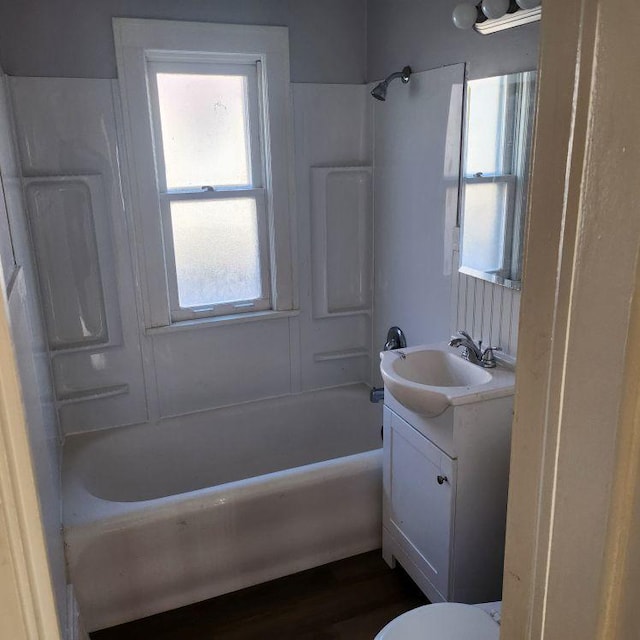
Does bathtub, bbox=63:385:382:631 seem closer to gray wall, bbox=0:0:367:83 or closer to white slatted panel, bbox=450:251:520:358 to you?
white slatted panel, bbox=450:251:520:358

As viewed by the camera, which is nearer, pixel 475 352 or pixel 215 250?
pixel 475 352

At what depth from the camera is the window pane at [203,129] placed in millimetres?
2697

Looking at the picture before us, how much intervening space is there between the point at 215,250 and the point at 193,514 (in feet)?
4.26

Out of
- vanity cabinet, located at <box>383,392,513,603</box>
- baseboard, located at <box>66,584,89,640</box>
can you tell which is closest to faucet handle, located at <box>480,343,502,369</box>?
vanity cabinet, located at <box>383,392,513,603</box>

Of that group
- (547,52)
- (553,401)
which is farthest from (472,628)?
(547,52)

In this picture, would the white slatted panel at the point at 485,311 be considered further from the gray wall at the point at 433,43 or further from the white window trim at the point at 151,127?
the white window trim at the point at 151,127

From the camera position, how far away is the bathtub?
2.13 metres

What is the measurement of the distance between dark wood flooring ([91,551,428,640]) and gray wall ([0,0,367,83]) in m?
2.19

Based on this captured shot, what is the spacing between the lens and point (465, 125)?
229cm

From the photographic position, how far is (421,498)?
2.14 metres

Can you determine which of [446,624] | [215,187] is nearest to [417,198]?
[215,187]

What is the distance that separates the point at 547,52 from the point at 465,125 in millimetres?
1772

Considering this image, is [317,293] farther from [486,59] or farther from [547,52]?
[547,52]

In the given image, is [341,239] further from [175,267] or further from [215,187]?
[175,267]
